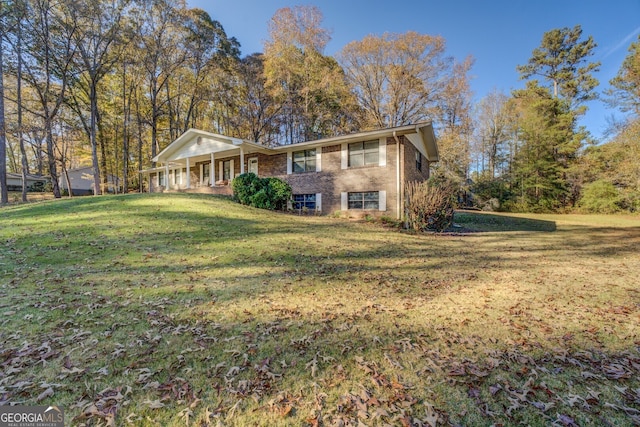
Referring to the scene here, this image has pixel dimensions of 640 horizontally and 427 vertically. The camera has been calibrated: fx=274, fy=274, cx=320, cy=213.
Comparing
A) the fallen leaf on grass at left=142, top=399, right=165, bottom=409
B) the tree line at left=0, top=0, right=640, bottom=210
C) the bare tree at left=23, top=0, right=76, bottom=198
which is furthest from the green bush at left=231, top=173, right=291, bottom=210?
the bare tree at left=23, top=0, right=76, bottom=198

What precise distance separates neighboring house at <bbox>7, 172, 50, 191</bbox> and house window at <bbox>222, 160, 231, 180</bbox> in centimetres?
2428

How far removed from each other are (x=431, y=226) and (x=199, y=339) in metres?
10.7

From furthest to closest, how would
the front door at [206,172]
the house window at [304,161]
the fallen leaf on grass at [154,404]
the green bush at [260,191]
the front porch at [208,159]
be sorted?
the front door at [206,172] → the front porch at [208,159] → the house window at [304,161] → the green bush at [260,191] → the fallen leaf on grass at [154,404]

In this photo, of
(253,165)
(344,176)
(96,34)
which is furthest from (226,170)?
(96,34)

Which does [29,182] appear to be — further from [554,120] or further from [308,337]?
[554,120]

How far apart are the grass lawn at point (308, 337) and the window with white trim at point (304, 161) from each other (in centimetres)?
936

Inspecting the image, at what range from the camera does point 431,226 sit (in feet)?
38.7

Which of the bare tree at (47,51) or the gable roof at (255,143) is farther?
the bare tree at (47,51)

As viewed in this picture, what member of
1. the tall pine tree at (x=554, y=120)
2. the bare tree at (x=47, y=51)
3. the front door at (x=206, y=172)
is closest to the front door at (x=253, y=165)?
the front door at (x=206, y=172)

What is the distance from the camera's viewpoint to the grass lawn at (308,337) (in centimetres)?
226

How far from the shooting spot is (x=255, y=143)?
51.4 feet

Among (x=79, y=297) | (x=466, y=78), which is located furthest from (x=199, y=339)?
(x=466, y=78)

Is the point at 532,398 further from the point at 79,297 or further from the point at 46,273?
the point at 46,273

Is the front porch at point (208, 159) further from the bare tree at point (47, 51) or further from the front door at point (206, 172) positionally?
the bare tree at point (47, 51)
